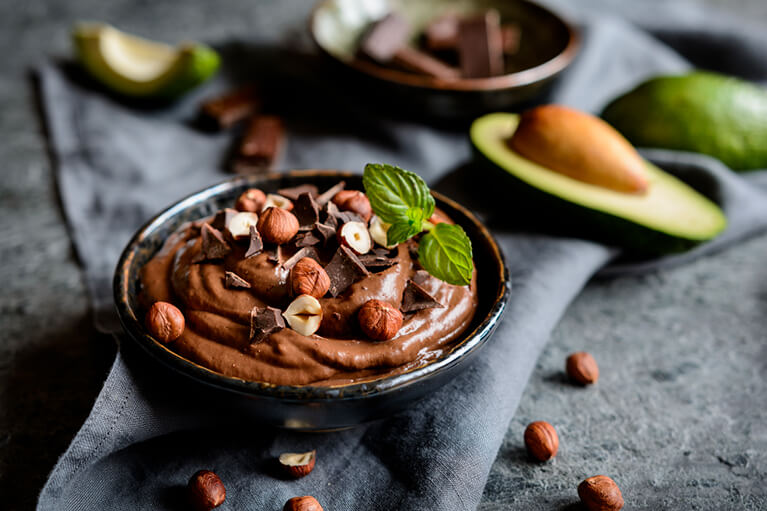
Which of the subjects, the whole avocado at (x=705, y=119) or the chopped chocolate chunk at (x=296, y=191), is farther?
the whole avocado at (x=705, y=119)

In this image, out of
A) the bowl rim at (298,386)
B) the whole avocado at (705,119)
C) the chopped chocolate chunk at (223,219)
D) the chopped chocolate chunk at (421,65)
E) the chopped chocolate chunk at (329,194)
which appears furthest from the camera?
the chopped chocolate chunk at (421,65)

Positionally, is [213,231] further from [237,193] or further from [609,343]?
[609,343]

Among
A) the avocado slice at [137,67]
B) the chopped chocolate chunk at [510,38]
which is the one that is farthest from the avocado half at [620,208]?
the avocado slice at [137,67]

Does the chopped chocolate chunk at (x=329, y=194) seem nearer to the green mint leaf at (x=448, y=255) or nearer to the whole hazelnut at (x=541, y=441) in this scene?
the green mint leaf at (x=448, y=255)

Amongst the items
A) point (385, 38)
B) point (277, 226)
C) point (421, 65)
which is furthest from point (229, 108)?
point (277, 226)

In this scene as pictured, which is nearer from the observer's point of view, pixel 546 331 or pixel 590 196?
pixel 546 331

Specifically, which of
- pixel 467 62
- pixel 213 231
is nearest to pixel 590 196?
pixel 467 62

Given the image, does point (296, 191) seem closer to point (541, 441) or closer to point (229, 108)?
point (541, 441)
